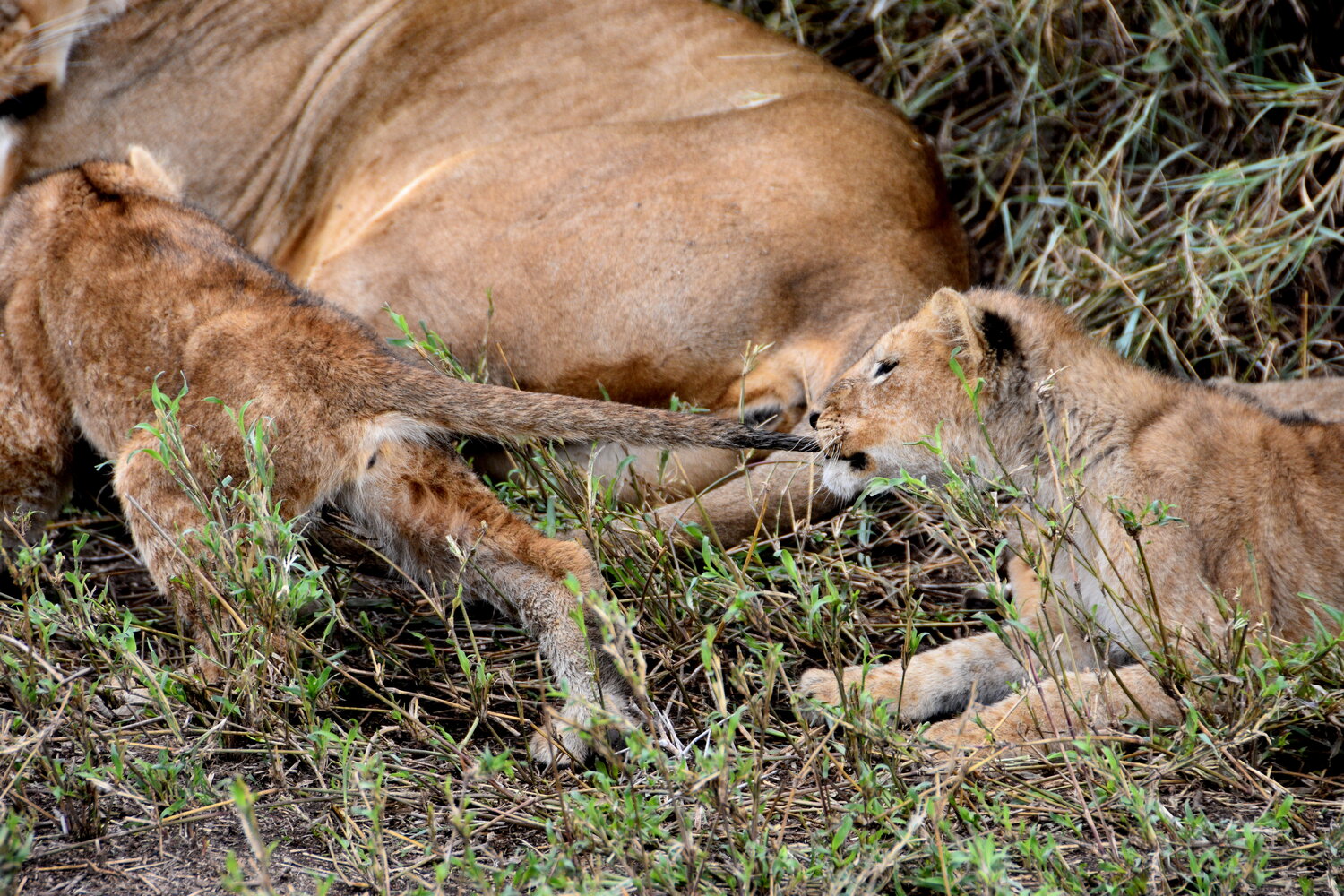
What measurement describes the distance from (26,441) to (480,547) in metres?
1.13

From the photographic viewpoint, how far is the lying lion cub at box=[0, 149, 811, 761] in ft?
8.46

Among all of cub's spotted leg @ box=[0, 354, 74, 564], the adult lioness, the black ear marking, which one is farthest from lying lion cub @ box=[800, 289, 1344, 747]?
cub's spotted leg @ box=[0, 354, 74, 564]

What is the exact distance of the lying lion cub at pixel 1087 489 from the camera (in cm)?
243

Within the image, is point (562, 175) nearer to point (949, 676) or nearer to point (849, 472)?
point (849, 472)

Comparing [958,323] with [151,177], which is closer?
[958,323]

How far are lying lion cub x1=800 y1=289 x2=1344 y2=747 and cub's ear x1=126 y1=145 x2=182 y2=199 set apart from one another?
1.72 metres

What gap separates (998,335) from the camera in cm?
266

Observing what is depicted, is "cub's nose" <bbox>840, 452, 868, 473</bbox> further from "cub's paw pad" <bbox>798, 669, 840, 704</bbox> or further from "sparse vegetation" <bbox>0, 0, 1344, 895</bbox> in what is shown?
"cub's paw pad" <bbox>798, 669, 840, 704</bbox>

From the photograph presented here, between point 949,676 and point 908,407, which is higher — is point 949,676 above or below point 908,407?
below

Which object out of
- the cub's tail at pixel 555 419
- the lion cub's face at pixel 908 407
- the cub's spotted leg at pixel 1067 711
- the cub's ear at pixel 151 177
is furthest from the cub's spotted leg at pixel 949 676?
the cub's ear at pixel 151 177

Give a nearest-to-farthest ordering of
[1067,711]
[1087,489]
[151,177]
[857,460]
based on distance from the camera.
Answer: [1067,711] < [1087,489] < [857,460] < [151,177]

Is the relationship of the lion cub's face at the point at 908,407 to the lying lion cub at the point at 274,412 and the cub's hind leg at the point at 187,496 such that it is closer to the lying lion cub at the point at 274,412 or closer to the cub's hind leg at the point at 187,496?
the lying lion cub at the point at 274,412

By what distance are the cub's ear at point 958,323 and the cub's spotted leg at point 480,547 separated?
858 mm

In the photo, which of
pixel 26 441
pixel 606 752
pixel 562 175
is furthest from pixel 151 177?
pixel 606 752
